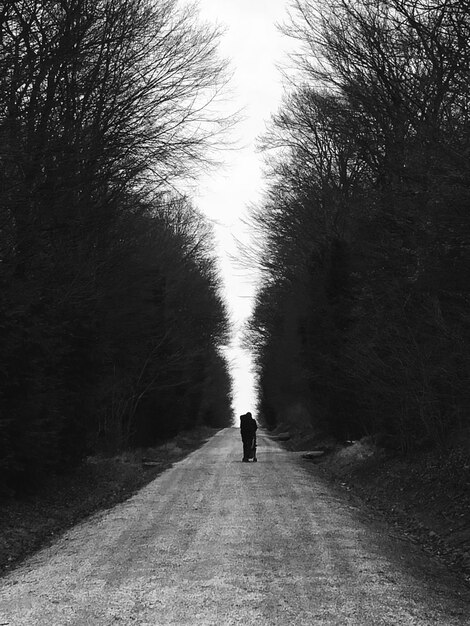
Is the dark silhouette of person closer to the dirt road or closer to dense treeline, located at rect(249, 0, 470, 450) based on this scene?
dense treeline, located at rect(249, 0, 470, 450)

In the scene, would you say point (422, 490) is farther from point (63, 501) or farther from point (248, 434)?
point (248, 434)

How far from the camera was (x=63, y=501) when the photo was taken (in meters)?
16.4

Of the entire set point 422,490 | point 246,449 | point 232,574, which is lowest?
point 232,574

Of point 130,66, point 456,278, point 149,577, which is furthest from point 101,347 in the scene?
point 149,577

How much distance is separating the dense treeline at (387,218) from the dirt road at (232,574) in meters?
3.65

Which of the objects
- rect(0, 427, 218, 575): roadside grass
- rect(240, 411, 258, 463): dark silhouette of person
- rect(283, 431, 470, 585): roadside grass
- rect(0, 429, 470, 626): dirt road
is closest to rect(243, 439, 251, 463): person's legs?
rect(240, 411, 258, 463): dark silhouette of person

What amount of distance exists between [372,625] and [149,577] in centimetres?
283

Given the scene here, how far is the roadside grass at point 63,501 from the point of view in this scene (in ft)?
38.6

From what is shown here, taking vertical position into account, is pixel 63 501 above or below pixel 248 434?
below

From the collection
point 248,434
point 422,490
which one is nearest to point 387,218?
point 422,490

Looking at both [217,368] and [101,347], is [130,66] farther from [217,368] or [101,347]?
[217,368]

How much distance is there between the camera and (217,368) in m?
78.1

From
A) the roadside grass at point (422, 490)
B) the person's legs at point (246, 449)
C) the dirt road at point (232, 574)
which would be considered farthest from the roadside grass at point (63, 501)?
the roadside grass at point (422, 490)

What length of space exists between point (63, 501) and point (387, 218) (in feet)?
29.5
